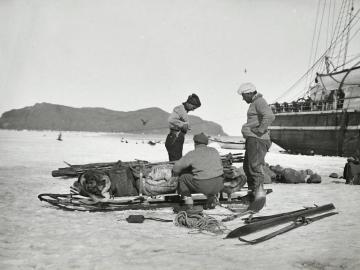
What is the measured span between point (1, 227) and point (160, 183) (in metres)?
2.53

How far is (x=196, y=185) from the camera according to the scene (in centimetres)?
554

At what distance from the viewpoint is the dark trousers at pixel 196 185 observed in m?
5.54

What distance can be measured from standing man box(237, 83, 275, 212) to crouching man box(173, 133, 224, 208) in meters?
0.84

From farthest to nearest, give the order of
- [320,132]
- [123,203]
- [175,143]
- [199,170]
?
[320,132] < [175,143] < [123,203] < [199,170]

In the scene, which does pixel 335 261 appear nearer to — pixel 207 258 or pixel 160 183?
pixel 207 258

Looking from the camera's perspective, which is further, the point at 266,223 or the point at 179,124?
the point at 179,124

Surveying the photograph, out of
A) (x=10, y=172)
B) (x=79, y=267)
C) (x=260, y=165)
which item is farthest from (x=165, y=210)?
(x=10, y=172)

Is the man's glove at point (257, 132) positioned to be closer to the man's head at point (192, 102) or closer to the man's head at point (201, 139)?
the man's head at point (201, 139)

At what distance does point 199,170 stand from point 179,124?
2.19m

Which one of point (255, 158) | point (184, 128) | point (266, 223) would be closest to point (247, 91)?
point (255, 158)

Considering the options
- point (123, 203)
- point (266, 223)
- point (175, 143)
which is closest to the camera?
point (266, 223)

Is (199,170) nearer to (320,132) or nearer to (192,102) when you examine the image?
(192,102)

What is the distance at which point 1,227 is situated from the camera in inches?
184

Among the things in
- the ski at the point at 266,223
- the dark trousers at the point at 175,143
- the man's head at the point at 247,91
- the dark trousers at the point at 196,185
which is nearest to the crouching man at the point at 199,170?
the dark trousers at the point at 196,185
